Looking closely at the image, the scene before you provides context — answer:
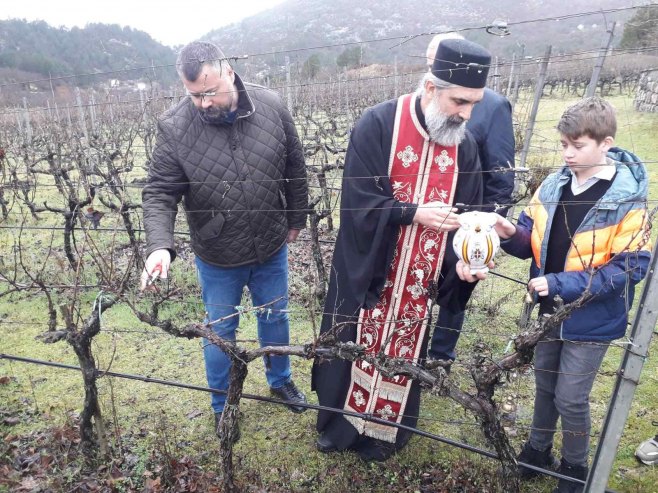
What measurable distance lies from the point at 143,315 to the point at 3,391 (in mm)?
2163

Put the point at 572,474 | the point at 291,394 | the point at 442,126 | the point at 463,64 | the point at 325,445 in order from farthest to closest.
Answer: the point at 291,394
the point at 325,445
the point at 572,474
the point at 442,126
the point at 463,64

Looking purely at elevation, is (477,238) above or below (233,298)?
above

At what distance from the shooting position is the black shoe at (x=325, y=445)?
2.70m

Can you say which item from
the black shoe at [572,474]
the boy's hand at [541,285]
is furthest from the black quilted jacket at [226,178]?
the black shoe at [572,474]

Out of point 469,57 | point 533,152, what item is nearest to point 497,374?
point 469,57

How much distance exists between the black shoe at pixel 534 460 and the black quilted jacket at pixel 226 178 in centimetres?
166

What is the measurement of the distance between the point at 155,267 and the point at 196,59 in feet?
2.97

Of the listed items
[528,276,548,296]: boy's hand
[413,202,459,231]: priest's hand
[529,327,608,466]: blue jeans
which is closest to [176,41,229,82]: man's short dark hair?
[413,202,459,231]: priest's hand

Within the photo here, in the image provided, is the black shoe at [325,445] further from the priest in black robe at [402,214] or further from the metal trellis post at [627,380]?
the metal trellis post at [627,380]

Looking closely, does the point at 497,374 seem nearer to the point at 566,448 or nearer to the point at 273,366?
the point at 566,448

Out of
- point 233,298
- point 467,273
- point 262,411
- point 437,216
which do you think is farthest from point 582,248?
point 262,411

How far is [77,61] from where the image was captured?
47.0 metres

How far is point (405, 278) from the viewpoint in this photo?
2.35 meters

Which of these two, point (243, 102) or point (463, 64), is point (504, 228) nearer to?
point (463, 64)
